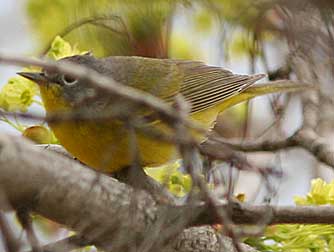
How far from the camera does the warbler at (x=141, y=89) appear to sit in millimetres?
3221

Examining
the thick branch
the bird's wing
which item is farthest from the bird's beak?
the thick branch

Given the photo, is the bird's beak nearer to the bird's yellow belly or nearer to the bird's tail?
the bird's yellow belly

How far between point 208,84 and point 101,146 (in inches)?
47.0

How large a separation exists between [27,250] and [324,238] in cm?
151

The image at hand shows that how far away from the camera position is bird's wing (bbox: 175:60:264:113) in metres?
4.16

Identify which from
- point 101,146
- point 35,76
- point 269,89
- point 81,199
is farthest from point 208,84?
point 81,199

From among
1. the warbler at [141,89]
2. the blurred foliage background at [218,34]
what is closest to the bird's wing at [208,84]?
the warbler at [141,89]

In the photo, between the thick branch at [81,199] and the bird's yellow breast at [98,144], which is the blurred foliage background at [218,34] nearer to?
the bird's yellow breast at [98,144]

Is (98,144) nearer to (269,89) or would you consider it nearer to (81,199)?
(269,89)

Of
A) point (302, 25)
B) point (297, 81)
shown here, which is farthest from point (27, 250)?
point (297, 81)

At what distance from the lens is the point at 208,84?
4.41 m

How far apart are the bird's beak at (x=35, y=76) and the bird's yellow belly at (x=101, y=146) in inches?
8.1

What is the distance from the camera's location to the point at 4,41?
645 cm

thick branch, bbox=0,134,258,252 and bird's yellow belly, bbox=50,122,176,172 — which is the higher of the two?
thick branch, bbox=0,134,258,252
